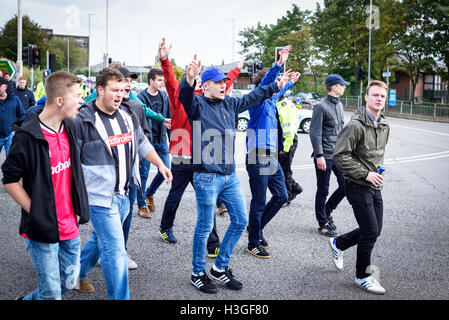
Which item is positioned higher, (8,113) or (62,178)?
(8,113)

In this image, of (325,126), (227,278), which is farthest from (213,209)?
(325,126)

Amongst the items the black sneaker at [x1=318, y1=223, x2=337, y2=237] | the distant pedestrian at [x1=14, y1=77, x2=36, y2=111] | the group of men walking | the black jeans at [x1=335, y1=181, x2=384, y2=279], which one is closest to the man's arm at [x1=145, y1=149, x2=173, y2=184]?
the group of men walking

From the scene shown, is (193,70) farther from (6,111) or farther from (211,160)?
(6,111)

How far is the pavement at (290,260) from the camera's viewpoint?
4.07m

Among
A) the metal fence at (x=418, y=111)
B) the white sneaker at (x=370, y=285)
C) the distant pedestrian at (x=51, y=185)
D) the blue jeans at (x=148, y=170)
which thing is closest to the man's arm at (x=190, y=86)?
the distant pedestrian at (x=51, y=185)

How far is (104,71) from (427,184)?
7.76m

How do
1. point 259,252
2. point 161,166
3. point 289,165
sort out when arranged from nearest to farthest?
point 161,166 → point 259,252 → point 289,165

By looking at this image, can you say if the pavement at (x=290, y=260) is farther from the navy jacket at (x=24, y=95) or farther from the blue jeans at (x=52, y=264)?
the navy jacket at (x=24, y=95)

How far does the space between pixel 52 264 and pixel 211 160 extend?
162cm

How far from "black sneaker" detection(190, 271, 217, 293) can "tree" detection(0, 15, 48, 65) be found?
193ft

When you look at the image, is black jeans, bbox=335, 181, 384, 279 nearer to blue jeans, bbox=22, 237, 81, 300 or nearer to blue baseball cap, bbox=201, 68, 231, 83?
blue baseball cap, bbox=201, 68, 231, 83

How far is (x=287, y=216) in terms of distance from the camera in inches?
271

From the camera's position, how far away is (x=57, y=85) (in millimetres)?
3080
